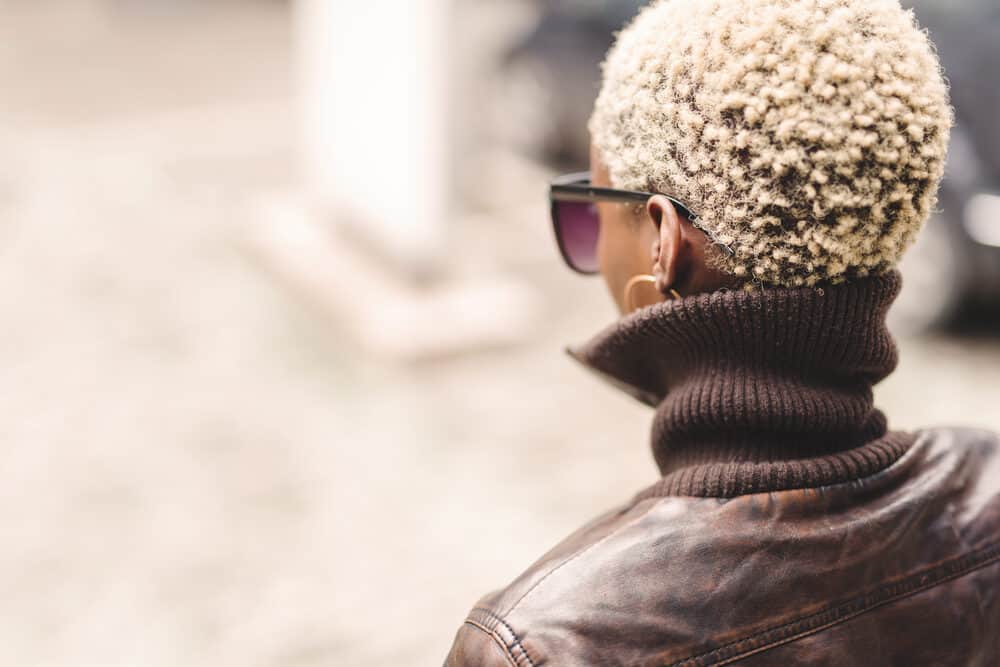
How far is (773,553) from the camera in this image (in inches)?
50.8

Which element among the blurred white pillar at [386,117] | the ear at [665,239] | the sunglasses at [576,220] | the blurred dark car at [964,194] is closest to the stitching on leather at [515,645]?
the ear at [665,239]

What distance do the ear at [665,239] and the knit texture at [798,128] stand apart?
0.09ft

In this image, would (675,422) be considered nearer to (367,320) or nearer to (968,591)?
(968,591)

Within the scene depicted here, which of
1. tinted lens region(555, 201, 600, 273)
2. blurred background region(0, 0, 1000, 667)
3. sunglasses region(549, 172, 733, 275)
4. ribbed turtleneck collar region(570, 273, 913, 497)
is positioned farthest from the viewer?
blurred background region(0, 0, 1000, 667)

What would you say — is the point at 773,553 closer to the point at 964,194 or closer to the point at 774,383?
the point at 774,383

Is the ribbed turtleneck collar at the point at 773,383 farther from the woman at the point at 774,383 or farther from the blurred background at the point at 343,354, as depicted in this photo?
the blurred background at the point at 343,354

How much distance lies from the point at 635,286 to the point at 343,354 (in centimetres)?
388

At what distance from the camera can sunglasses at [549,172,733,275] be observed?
166 centimetres

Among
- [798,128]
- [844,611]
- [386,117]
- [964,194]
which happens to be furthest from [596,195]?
[386,117]

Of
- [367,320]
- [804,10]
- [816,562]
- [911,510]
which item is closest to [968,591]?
[911,510]

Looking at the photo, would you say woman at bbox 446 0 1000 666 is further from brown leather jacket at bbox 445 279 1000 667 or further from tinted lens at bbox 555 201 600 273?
tinted lens at bbox 555 201 600 273

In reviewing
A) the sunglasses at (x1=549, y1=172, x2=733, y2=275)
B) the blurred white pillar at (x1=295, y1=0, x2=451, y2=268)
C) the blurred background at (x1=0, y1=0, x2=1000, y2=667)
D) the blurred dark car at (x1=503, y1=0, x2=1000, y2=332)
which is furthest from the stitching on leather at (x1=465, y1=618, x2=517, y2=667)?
the blurred white pillar at (x1=295, y1=0, x2=451, y2=268)

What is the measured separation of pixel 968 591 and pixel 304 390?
150 inches

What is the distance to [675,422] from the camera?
57.0 inches
